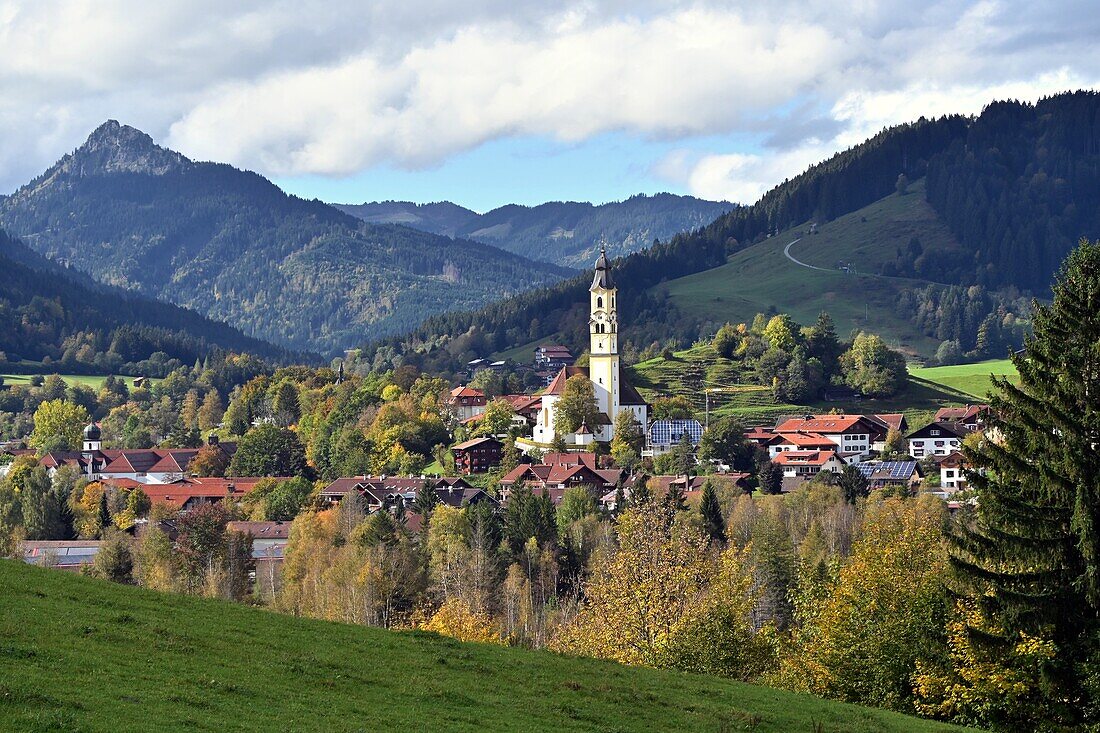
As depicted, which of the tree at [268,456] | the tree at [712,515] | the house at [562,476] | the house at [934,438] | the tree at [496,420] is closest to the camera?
the tree at [712,515]

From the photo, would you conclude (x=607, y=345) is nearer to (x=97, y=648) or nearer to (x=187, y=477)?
(x=187, y=477)

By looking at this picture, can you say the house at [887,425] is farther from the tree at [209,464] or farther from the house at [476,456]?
the tree at [209,464]

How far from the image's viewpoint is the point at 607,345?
141m

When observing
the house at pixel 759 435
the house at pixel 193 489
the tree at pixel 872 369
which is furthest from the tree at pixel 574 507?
the tree at pixel 872 369

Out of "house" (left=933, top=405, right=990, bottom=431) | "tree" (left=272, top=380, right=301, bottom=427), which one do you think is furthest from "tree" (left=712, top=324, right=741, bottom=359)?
"tree" (left=272, top=380, right=301, bottom=427)

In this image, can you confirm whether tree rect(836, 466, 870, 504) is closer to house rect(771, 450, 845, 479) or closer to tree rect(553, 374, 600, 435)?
house rect(771, 450, 845, 479)

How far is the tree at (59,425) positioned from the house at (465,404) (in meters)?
46.7

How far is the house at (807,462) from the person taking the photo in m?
124

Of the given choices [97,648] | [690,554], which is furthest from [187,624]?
[690,554]

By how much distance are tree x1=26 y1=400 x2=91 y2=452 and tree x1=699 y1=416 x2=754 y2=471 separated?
81.0 metres

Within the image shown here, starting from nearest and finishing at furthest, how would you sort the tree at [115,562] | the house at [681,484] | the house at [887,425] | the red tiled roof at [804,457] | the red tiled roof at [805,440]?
the tree at [115,562] < the house at [681,484] < the red tiled roof at [804,457] < the red tiled roof at [805,440] < the house at [887,425]

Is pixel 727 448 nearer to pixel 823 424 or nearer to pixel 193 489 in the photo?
pixel 823 424

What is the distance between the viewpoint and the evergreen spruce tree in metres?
34.3

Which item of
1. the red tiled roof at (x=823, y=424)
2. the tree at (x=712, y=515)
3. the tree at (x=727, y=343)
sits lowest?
the tree at (x=712, y=515)
